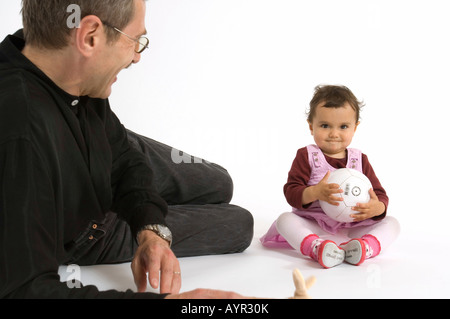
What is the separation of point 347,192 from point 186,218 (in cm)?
72

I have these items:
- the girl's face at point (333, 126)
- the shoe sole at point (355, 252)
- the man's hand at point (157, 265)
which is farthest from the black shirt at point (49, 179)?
the girl's face at point (333, 126)

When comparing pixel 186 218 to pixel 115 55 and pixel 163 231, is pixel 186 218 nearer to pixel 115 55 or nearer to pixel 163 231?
pixel 163 231

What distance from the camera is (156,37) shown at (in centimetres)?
513

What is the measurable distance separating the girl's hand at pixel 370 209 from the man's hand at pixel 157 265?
104 centimetres

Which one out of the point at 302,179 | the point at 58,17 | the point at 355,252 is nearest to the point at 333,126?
the point at 302,179

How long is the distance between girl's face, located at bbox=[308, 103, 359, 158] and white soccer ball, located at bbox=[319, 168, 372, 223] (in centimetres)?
19

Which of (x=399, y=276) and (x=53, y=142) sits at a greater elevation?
(x=53, y=142)

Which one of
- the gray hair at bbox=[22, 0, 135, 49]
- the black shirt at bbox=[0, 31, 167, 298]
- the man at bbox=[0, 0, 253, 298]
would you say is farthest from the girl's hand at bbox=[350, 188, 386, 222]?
the gray hair at bbox=[22, 0, 135, 49]

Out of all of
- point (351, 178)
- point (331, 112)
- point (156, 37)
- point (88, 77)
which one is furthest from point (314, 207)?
point (156, 37)

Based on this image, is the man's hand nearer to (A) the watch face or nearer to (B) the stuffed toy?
(A) the watch face

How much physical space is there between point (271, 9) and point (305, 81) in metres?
0.74

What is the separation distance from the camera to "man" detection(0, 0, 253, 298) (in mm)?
1501

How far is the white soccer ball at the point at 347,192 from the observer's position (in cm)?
268

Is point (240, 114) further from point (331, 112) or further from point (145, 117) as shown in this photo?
point (331, 112)
